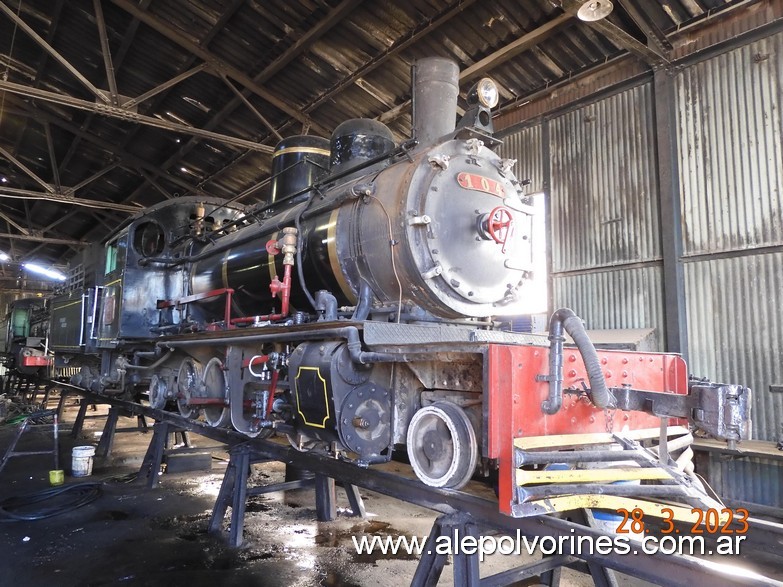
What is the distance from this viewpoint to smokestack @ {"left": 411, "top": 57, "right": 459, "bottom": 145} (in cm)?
365

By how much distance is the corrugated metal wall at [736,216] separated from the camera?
18.7 feet

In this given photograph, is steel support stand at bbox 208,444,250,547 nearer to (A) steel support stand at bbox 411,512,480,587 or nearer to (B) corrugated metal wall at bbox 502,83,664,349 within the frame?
(A) steel support stand at bbox 411,512,480,587

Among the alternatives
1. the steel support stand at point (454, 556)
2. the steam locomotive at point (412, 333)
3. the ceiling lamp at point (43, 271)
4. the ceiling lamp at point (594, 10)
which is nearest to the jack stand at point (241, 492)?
A: the steam locomotive at point (412, 333)

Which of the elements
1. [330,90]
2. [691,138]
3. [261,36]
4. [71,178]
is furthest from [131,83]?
[691,138]

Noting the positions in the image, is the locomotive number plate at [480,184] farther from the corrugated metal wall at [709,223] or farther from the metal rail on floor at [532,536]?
the corrugated metal wall at [709,223]

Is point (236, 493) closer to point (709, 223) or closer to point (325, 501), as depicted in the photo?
point (325, 501)

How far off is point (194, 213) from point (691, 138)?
6.19 m

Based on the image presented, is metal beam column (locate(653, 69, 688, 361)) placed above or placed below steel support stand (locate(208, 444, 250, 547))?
above

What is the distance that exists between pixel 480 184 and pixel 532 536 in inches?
79.0

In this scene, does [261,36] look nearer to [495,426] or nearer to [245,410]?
[245,410]

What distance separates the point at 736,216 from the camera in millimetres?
5977

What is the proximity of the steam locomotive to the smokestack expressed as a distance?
0.5 inches

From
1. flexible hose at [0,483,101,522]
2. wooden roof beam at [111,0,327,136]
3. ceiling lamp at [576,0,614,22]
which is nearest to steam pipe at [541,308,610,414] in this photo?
flexible hose at [0,483,101,522]

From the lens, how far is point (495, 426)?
1928 millimetres
